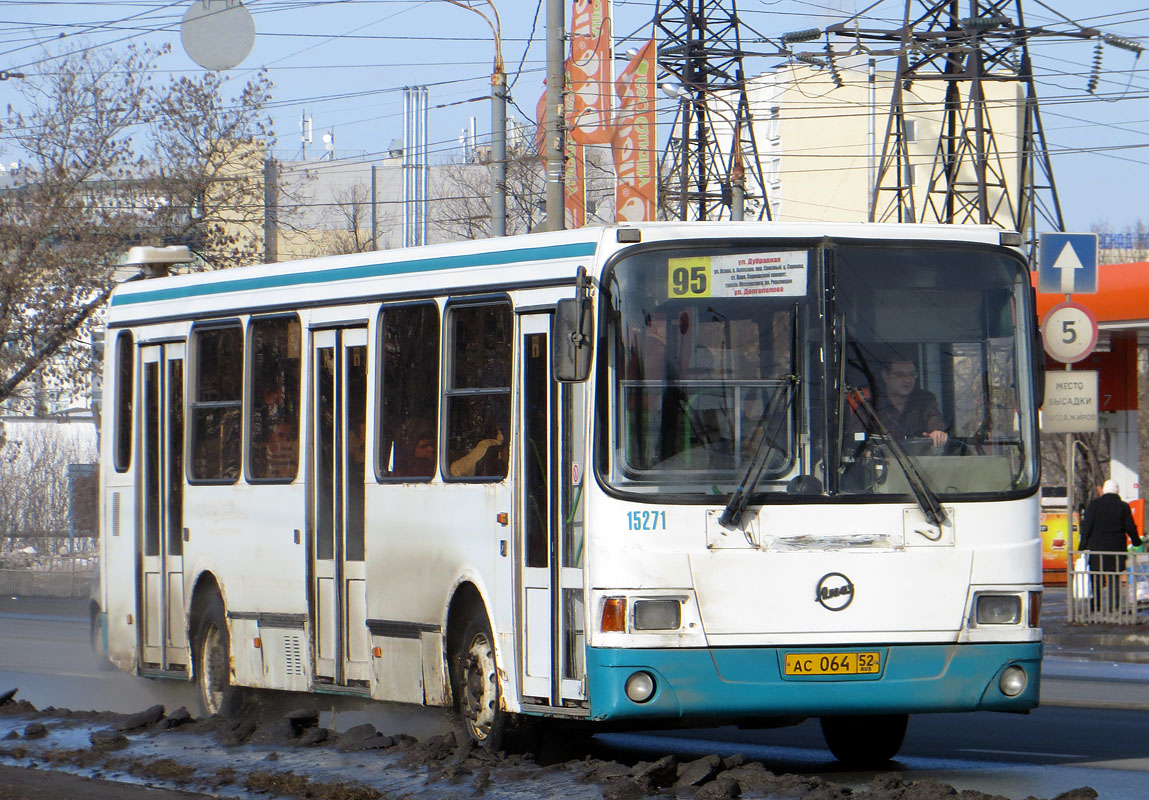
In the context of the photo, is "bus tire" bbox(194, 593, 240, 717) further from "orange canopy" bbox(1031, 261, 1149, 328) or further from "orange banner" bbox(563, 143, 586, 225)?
"orange banner" bbox(563, 143, 586, 225)

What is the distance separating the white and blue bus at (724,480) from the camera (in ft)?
28.9

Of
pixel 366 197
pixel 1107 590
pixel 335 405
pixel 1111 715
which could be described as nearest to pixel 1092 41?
pixel 1107 590

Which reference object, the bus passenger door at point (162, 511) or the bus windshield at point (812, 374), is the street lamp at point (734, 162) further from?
the bus windshield at point (812, 374)

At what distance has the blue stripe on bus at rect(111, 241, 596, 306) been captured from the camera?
9.59m

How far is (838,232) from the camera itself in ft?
30.5

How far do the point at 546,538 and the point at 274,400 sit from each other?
132 inches

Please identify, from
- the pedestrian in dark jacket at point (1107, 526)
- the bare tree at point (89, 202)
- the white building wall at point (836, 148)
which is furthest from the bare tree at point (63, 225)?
the white building wall at point (836, 148)

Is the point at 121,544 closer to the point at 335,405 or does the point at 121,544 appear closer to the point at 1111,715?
the point at 335,405

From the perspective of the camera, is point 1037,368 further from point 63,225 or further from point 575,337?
point 63,225

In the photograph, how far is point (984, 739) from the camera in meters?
11.5

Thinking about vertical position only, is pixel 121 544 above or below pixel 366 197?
below

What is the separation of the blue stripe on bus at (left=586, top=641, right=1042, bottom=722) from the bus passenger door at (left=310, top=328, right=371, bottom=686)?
2708 millimetres

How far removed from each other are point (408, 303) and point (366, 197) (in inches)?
3473

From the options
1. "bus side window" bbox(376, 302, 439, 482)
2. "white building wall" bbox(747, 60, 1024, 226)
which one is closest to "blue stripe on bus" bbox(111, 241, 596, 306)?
"bus side window" bbox(376, 302, 439, 482)
